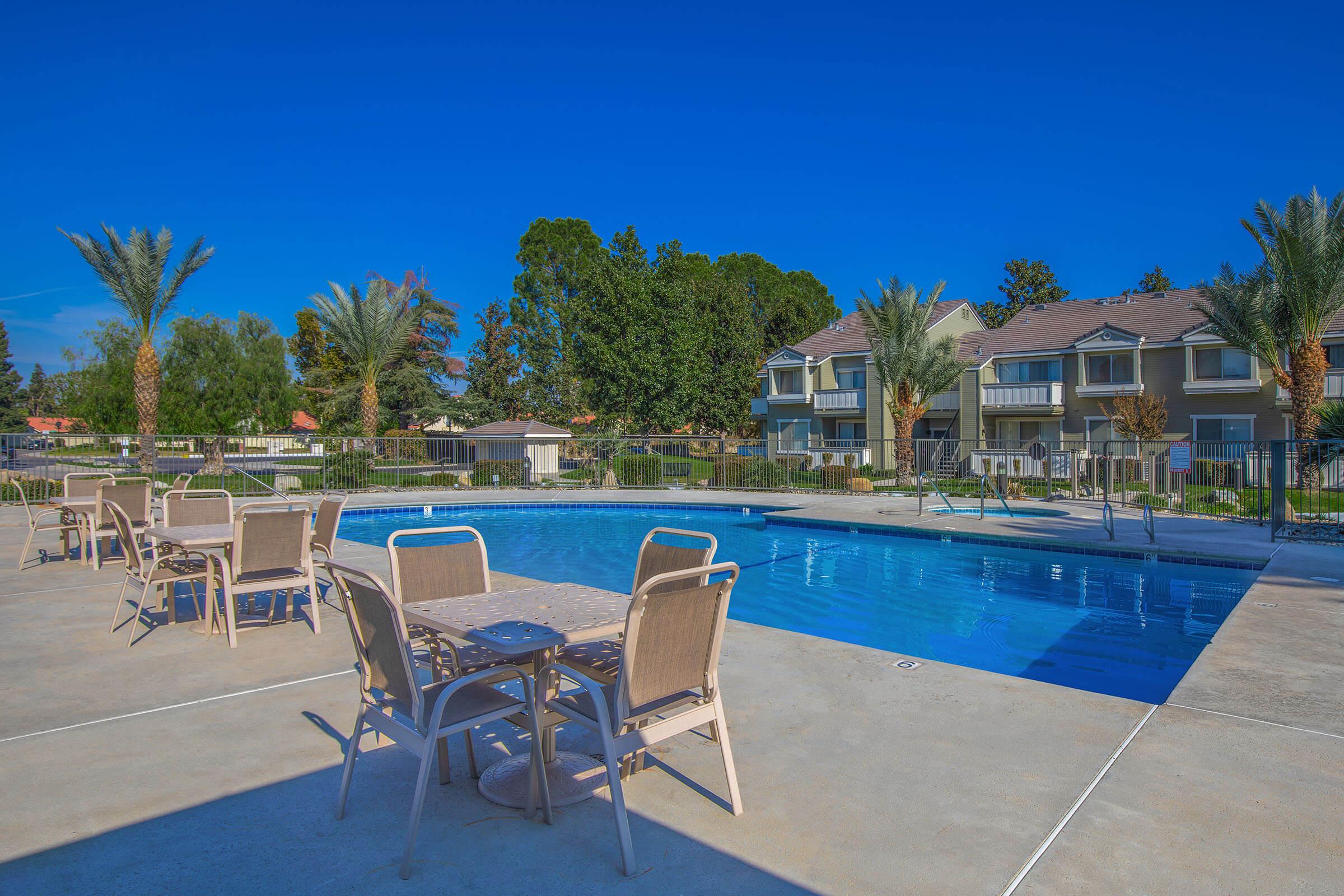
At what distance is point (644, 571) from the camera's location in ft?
12.8

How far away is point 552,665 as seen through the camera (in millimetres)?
2963

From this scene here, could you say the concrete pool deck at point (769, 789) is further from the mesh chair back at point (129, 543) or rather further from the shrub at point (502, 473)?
the shrub at point (502, 473)

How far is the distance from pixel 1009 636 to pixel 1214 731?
13.8ft

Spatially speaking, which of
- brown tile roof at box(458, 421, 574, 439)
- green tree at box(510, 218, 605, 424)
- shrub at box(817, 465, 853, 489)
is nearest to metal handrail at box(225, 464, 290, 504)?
brown tile roof at box(458, 421, 574, 439)

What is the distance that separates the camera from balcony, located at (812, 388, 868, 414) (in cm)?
3425

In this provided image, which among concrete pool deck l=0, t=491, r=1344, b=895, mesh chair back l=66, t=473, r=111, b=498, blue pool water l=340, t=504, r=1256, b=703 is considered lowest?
blue pool water l=340, t=504, r=1256, b=703

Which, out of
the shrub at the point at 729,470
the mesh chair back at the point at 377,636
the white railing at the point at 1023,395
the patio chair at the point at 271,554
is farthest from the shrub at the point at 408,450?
the white railing at the point at 1023,395

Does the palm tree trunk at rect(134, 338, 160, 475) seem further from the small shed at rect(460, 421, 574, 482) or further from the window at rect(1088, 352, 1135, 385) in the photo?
the window at rect(1088, 352, 1135, 385)

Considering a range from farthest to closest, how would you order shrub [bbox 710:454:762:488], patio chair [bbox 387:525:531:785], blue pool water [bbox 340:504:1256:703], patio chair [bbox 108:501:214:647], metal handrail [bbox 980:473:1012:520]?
1. shrub [bbox 710:454:762:488]
2. metal handrail [bbox 980:473:1012:520]
3. blue pool water [bbox 340:504:1256:703]
4. patio chair [bbox 108:501:214:647]
5. patio chair [bbox 387:525:531:785]

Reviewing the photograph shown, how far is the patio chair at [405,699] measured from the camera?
268 centimetres

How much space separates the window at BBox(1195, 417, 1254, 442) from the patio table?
29.4 meters

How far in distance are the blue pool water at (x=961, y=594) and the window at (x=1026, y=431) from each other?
62.5 feet

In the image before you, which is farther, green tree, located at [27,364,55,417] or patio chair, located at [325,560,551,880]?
green tree, located at [27,364,55,417]

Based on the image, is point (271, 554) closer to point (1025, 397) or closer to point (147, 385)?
point (147, 385)
